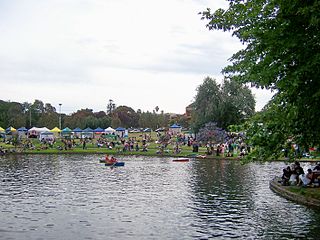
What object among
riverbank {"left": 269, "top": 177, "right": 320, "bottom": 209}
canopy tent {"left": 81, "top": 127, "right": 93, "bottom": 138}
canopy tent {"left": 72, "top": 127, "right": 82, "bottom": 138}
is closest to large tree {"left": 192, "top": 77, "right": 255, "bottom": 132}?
canopy tent {"left": 81, "top": 127, "right": 93, "bottom": 138}

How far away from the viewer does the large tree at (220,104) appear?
72688 millimetres

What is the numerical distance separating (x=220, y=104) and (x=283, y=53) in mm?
57947

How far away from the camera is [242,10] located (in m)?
16.8

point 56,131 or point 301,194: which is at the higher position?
point 56,131

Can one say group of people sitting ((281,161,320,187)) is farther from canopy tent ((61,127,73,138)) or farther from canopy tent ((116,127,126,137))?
canopy tent ((116,127,126,137))

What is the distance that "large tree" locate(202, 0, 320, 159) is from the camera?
48.9 feet

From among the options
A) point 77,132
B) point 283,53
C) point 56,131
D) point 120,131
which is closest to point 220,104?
point 120,131

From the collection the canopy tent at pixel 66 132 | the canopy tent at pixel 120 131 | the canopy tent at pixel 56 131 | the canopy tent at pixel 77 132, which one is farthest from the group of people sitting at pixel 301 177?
the canopy tent at pixel 120 131

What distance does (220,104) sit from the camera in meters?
73.6

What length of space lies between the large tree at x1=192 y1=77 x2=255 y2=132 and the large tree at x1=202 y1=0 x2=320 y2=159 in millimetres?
53516

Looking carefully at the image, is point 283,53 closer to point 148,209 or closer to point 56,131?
point 148,209

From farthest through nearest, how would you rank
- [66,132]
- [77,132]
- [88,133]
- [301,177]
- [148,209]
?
[88,133] < [77,132] < [66,132] < [301,177] < [148,209]

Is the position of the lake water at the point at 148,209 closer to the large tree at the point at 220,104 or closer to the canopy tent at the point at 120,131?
the large tree at the point at 220,104

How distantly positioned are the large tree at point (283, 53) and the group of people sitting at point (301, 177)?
5.00 m
